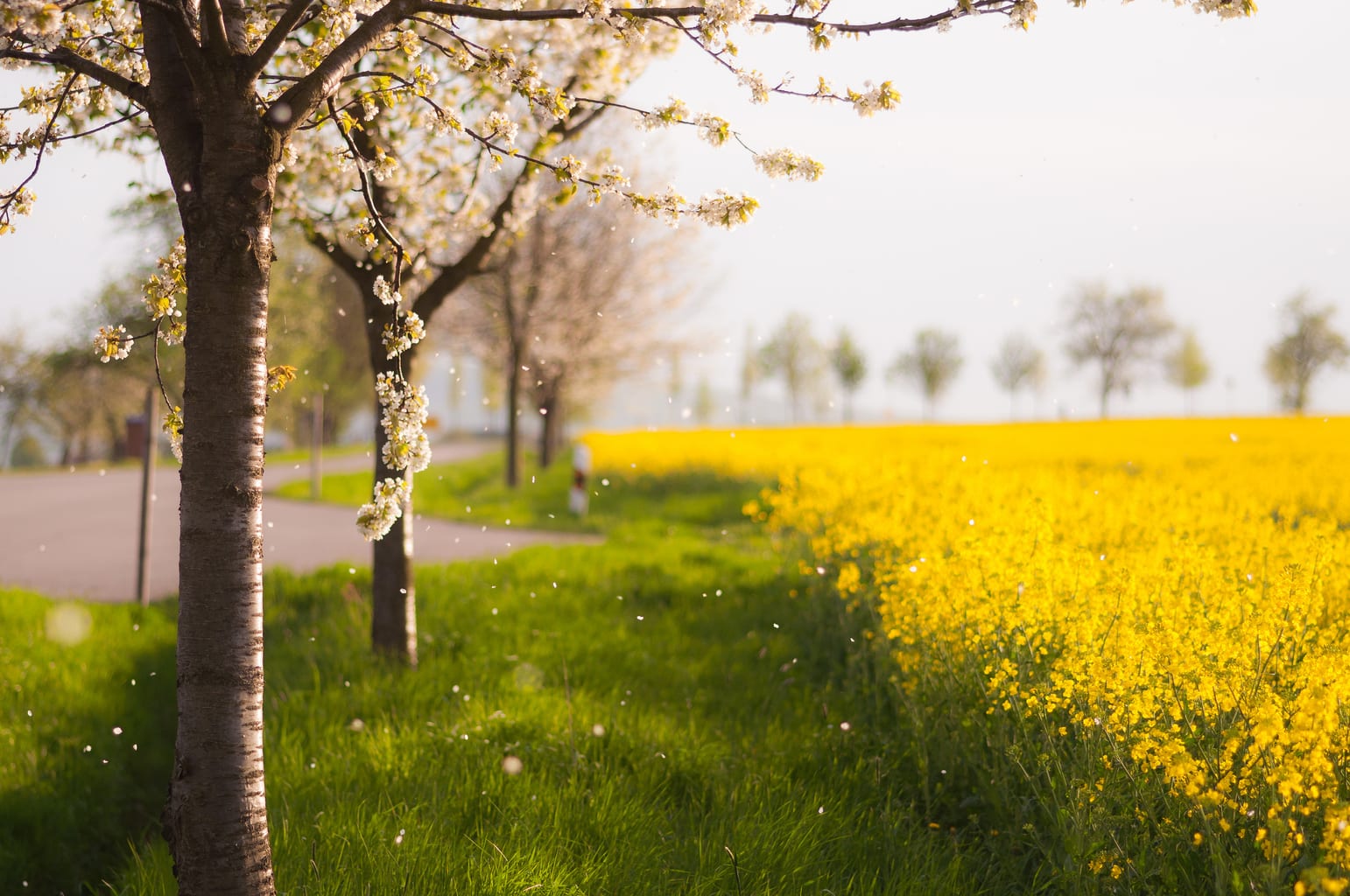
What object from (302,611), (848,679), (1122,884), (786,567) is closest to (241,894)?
(1122,884)

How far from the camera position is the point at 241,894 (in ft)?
9.73

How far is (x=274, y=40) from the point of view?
9.23ft

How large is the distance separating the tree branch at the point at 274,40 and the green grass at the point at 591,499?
873 cm

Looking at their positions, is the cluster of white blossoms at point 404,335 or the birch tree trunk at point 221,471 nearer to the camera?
the birch tree trunk at point 221,471

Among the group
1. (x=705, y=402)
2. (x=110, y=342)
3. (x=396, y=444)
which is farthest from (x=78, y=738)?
(x=705, y=402)

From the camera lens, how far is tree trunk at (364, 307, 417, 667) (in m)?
5.90

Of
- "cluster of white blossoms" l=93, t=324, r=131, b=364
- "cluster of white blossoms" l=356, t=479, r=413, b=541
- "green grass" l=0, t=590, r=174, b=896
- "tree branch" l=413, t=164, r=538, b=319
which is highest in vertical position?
"tree branch" l=413, t=164, r=538, b=319

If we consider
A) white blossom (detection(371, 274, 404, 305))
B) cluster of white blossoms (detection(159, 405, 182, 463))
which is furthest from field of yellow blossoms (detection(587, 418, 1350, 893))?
cluster of white blossoms (detection(159, 405, 182, 463))

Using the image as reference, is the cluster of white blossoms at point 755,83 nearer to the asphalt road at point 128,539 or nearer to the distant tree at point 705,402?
the asphalt road at point 128,539

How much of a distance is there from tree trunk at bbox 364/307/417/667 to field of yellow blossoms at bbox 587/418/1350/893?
285 centimetres

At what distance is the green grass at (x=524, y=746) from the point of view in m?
3.57

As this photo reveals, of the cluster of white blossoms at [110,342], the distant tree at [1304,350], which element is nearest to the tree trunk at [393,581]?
the cluster of white blossoms at [110,342]

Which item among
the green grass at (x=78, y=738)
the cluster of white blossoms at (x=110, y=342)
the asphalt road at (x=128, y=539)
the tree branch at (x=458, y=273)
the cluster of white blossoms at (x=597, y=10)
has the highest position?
the cluster of white blossoms at (x=597, y=10)

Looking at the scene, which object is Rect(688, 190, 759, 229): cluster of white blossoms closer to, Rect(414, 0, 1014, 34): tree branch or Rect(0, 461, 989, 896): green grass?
Rect(414, 0, 1014, 34): tree branch
